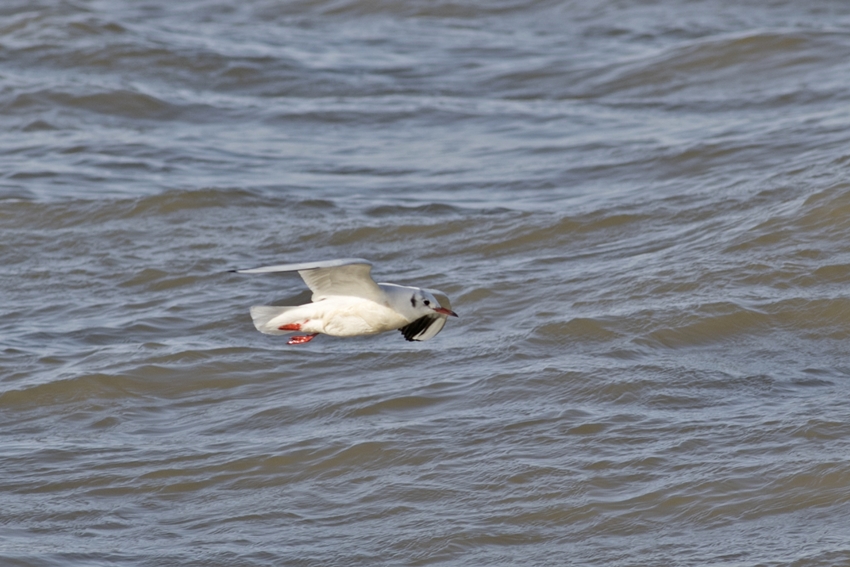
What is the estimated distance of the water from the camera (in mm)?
5781

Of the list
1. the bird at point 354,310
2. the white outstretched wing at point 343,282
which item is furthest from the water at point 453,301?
the white outstretched wing at point 343,282

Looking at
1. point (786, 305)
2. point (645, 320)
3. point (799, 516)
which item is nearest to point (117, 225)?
point (645, 320)

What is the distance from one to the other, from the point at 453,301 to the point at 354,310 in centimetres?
271

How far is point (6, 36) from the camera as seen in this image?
1625cm

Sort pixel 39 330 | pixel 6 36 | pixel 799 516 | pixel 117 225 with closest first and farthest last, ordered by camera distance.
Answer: pixel 799 516
pixel 39 330
pixel 117 225
pixel 6 36

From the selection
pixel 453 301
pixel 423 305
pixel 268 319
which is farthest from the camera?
pixel 453 301

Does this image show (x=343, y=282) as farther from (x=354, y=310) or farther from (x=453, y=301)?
(x=453, y=301)

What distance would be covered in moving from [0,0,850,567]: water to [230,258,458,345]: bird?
0.84 meters

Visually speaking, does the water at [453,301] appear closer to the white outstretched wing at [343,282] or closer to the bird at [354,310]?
the bird at [354,310]

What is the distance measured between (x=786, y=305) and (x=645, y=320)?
0.89 metres

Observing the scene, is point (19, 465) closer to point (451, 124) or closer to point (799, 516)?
point (799, 516)

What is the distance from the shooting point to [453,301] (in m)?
8.38

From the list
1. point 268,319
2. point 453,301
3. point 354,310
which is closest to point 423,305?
point 354,310

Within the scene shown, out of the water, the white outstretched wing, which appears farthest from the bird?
the water
